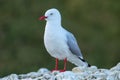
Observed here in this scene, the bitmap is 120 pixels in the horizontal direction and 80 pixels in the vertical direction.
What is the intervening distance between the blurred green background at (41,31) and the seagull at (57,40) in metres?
12.2

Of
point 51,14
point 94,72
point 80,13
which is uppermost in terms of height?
point 80,13

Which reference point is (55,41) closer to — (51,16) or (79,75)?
(51,16)

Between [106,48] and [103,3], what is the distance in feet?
11.0

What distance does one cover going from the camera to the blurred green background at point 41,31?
27.5 metres

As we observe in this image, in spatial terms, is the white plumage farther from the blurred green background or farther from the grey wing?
the blurred green background

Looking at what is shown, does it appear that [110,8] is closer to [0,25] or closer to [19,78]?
[0,25]

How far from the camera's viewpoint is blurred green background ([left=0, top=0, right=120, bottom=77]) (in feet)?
90.2

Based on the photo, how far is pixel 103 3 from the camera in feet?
104

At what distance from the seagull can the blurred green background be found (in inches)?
481

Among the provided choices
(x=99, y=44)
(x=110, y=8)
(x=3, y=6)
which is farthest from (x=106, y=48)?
(x=3, y=6)

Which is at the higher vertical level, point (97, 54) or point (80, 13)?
point (80, 13)

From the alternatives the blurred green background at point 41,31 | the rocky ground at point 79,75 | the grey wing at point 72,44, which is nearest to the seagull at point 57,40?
the grey wing at point 72,44

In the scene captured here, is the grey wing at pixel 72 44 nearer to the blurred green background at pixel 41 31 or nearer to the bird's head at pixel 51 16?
the bird's head at pixel 51 16

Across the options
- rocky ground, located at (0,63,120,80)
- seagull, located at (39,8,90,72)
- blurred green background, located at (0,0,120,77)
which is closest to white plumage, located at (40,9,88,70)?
seagull, located at (39,8,90,72)
